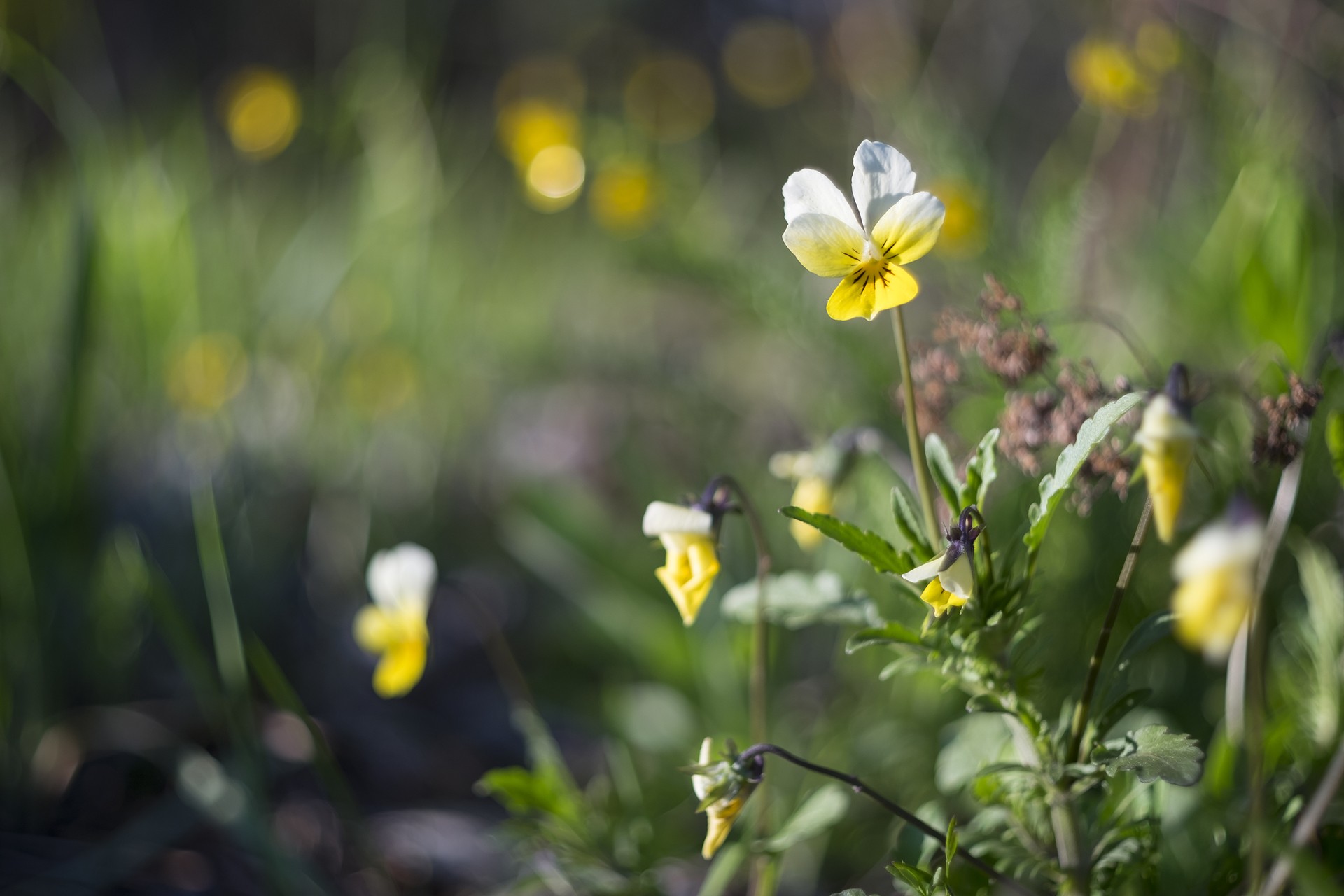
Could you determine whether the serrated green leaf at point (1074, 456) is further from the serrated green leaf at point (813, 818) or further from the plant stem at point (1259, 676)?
the serrated green leaf at point (813, 818)

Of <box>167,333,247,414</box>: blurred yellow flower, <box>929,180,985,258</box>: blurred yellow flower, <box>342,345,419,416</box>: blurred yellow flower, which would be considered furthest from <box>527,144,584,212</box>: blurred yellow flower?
<box>929,180,985,258</box>: blurred yellow flower

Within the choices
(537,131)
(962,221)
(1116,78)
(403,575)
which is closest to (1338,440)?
(403,575)

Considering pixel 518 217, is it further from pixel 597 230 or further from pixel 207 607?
pixel 207 607

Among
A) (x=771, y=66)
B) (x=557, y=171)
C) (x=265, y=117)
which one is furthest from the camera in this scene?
(x=771, y=66)

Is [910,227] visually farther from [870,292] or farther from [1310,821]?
[1310,821]

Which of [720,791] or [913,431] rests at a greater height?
[913,431]

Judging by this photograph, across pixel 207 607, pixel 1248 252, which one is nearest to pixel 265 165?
pixel 207 607

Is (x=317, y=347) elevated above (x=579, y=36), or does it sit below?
below

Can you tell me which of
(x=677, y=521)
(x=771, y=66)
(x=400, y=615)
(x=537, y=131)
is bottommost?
(x=400, y=615)
